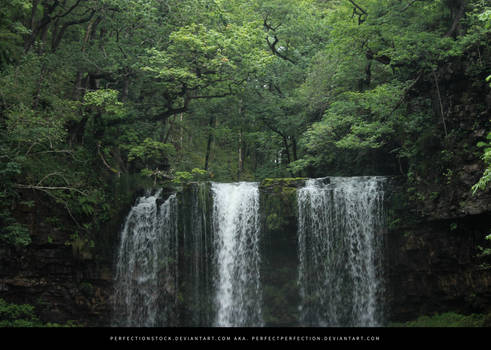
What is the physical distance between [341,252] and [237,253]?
3.47 metres

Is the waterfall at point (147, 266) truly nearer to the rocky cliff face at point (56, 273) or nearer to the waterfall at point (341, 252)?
the rocky cliff face at point (56, 273)

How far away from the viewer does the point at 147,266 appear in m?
14.2

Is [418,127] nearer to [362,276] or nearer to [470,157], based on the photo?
[470,157]

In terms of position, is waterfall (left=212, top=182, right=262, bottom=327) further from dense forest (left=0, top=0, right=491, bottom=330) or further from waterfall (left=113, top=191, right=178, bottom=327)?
dense forest (left=0, top=0, right=491, bottom=330)

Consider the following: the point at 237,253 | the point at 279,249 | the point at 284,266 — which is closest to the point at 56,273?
the point at 237,253

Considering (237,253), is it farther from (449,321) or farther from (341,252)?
(449,321)

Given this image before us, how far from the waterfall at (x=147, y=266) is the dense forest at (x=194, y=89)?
3.23 ft

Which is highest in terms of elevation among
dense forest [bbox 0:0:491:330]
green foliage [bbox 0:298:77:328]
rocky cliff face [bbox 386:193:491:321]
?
dense forest [bbox 0:0:491:330]

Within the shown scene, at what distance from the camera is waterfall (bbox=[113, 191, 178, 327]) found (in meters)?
13.8

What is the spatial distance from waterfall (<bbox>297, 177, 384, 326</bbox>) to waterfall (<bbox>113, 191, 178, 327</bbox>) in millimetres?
4497

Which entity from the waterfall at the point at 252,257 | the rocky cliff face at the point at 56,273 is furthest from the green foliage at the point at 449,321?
the rocky cliff face at the point at 56,273

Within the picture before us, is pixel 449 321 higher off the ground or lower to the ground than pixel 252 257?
lower

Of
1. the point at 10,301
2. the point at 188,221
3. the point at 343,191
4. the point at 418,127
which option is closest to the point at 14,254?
the point at 10,301

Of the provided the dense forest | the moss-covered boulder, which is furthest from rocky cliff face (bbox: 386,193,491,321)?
the moss-covered boulder
